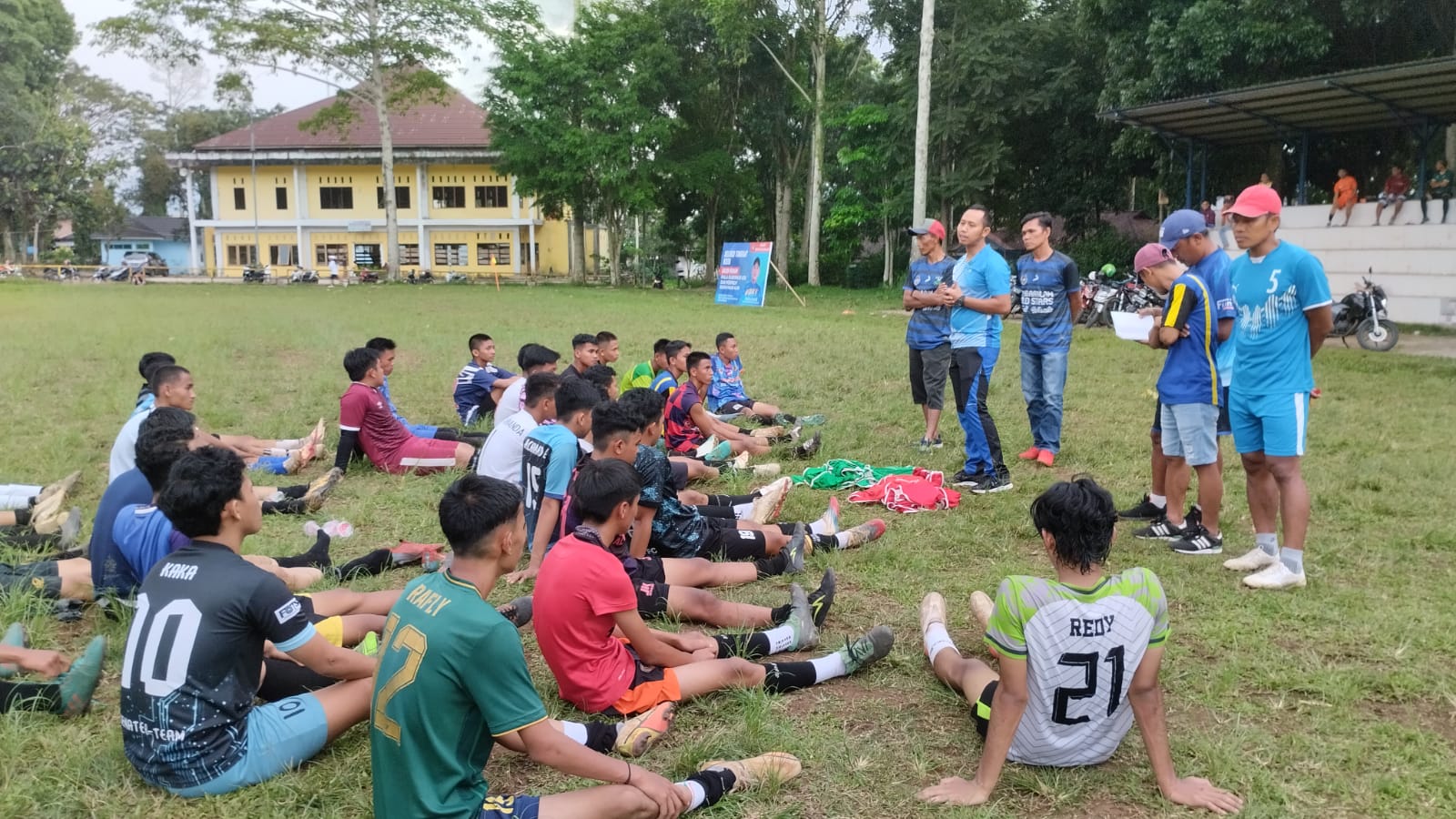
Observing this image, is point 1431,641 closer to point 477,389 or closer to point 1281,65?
point 477,389

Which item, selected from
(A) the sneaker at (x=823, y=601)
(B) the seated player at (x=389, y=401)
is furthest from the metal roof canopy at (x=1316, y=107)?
(A) the sneaker at (x=823, y=601)

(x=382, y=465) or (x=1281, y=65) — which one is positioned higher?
(x=1281, y=65)

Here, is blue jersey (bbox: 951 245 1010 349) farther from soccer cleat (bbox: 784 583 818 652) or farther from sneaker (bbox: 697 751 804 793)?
sneaker (bbox: 697 751 804 793)

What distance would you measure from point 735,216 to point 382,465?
36351mm

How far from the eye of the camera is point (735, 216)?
1676 inches

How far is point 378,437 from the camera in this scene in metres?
7.51

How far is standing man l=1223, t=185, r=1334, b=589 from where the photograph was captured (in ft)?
15.6

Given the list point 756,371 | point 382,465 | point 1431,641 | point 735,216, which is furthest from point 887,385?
point 735,216

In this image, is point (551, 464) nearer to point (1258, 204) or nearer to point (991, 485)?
point (991, 485)

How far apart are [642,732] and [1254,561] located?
11.9 feet

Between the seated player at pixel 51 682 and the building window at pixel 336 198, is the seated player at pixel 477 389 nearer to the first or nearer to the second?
the seated player at pixel 51 682

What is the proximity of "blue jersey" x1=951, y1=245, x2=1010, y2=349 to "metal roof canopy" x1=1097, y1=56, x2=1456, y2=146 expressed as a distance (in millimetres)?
11312

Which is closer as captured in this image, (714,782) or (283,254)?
(714,782)

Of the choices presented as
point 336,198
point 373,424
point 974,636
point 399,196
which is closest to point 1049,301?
point 974,636
